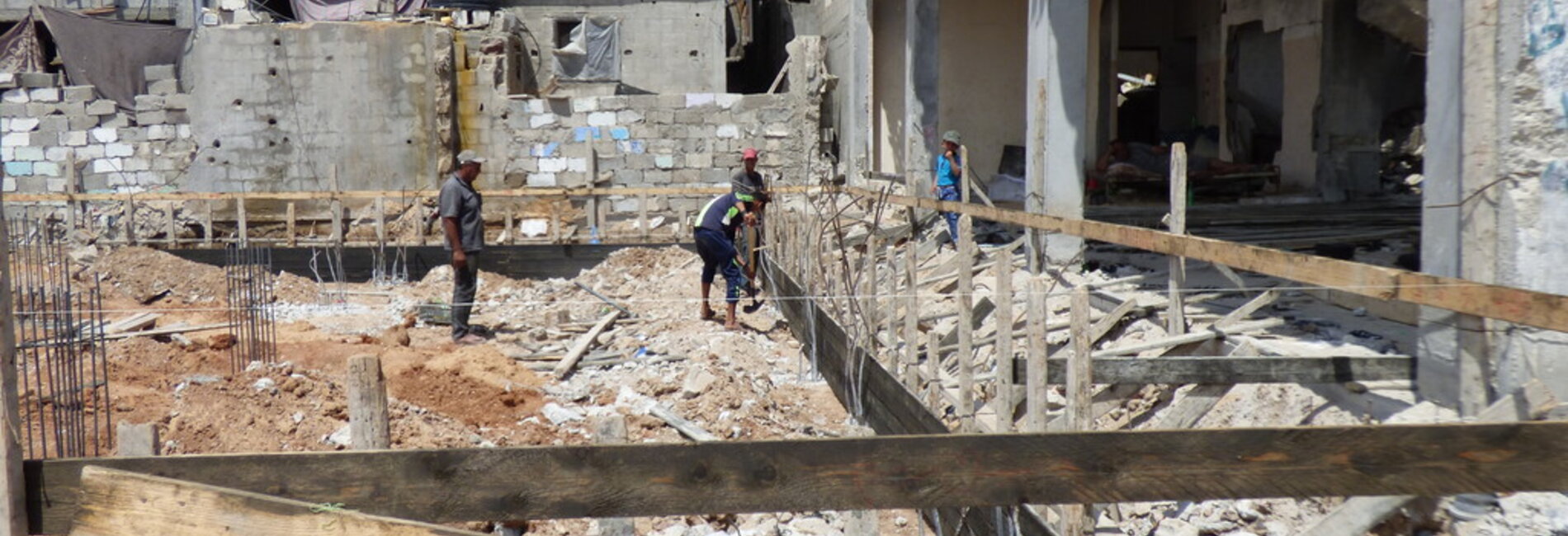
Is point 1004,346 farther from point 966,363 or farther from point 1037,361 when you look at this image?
point 966,363

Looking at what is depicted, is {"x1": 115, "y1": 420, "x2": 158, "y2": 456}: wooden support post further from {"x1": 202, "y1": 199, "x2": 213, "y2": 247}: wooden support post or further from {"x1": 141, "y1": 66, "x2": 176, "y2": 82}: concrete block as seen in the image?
{"x1": 141, "y1": 66, "x2": 176, "y2": 82}: concrete block

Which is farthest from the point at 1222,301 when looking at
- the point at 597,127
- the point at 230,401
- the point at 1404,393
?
the point at 597,127

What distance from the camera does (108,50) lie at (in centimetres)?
2433

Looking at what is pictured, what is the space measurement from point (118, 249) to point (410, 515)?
16.8 m

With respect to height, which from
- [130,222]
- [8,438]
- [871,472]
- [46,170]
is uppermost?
[46,170]

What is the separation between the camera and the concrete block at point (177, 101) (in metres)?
21.5

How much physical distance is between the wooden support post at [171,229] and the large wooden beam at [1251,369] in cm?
1645

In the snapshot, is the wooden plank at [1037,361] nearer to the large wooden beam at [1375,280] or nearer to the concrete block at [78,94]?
the large wooden beam at [1375,280]

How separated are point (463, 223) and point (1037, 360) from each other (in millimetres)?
6747

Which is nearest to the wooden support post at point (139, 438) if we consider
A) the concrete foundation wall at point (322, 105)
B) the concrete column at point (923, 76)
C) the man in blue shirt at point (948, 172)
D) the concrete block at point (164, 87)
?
the man in blue shirt at point (948, 172)

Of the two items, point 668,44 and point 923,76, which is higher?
point 668,44

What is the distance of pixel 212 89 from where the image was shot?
21203mm

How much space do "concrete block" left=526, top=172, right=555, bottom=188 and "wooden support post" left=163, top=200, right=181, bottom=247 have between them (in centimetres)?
537

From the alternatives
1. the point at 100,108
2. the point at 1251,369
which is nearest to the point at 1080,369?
the point at 1251,369
